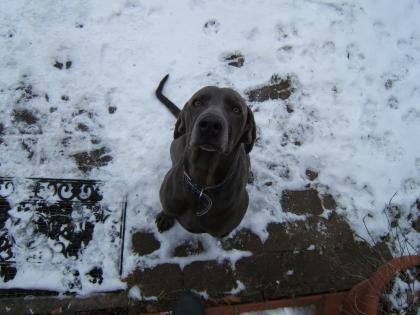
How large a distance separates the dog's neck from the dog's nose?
27 centimetres

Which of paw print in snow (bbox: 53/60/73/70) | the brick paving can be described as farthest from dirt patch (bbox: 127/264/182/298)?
paw print in snow (bbox: 53/60/73/70)

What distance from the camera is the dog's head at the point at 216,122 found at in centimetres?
237

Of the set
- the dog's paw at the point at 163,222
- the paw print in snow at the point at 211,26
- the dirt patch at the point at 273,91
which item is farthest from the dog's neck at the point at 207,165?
the paw print in snow at the point at 211,26

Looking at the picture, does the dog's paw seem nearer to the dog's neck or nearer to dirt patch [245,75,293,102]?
the dog's neck

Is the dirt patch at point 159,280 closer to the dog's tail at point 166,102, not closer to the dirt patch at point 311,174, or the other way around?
the dog's tail at point 166,102

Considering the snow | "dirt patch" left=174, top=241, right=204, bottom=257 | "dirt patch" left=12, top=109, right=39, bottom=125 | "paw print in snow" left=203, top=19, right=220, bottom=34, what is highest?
"paw print in snow" left=203, top=19, right=220, bottom=34

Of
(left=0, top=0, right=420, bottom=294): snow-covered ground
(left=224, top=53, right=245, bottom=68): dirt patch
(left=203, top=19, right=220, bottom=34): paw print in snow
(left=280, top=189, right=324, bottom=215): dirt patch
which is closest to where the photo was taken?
(left=0, top=0, right=420, bottom=294): snow-covered ground

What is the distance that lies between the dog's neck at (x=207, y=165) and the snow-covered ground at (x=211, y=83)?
0.99 meters

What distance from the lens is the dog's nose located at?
2.34 metres

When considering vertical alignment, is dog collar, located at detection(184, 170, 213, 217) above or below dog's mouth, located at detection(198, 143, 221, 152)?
below

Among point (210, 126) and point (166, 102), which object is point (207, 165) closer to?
point (210, 126)

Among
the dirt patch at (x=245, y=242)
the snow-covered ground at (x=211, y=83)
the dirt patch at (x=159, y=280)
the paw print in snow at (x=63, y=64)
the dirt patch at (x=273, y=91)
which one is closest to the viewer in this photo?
the dirt patch at (x=159, y=280)

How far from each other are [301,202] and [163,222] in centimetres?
148

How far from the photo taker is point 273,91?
14.1 ft
